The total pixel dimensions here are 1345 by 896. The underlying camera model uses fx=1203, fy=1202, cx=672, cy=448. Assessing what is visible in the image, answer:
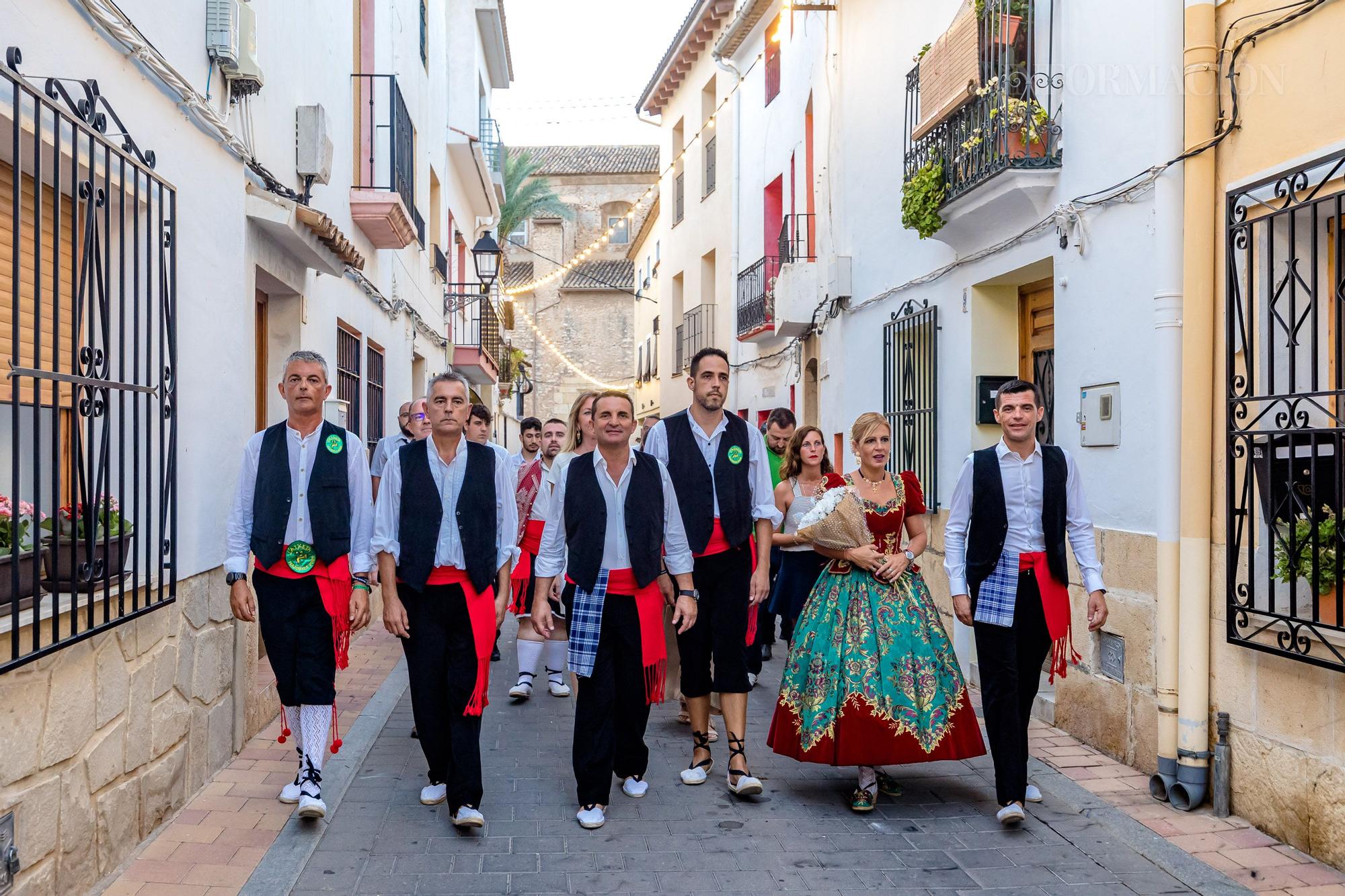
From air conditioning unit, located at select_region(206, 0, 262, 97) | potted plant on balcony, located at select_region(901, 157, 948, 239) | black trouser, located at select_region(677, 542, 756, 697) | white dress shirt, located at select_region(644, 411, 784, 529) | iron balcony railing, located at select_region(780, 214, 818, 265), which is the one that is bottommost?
black trouser, located at select_region(677, 542, 756, 697)

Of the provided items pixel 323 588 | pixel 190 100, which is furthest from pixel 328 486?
pixel 190 100

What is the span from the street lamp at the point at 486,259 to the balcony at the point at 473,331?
25 centimetres

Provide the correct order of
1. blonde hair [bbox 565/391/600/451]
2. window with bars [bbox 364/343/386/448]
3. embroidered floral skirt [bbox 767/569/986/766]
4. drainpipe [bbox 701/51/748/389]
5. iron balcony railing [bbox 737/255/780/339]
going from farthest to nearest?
drainpipe [bbox 701/51/748/389] < iron balcony railing [bbox 737/255/780/339] < window with bars [bbox 364/343/386/448] < blonde hair [bbox 565/391/600/451] < embroidered floral skirt [bbox 767/569/986/766]

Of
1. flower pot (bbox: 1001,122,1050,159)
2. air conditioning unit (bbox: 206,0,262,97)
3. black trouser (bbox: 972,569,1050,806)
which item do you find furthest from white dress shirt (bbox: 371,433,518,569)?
flower pot (bbox: 1001,122,1050,159)

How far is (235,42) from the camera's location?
227 inches

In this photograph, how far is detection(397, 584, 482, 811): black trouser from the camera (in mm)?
4812

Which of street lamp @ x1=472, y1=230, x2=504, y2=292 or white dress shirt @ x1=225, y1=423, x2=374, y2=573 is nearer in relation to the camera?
white dress shirt @ x1=225, y1=423, x2=374, y2=573

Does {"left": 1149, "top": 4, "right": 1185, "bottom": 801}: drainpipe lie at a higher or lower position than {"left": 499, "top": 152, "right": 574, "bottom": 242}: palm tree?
lower

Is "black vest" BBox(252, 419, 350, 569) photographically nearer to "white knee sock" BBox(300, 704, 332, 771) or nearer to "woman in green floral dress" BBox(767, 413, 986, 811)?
"white knee sock" BBox(300, 704, 332, 771)

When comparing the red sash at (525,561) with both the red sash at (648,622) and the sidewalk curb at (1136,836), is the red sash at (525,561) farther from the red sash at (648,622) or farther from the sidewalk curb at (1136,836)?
the sidewalk curb at (1136,836)

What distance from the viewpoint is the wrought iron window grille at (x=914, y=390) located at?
29.4ft

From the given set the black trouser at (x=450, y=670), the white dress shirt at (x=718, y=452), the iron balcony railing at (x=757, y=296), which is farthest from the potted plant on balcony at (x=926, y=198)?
the iron balcony railing at (x=757, y=296)

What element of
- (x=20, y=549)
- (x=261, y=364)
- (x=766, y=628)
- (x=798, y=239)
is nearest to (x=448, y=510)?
(x=20, y=549)

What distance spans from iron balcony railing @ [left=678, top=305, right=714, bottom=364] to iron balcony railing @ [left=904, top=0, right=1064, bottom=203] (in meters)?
12.7
